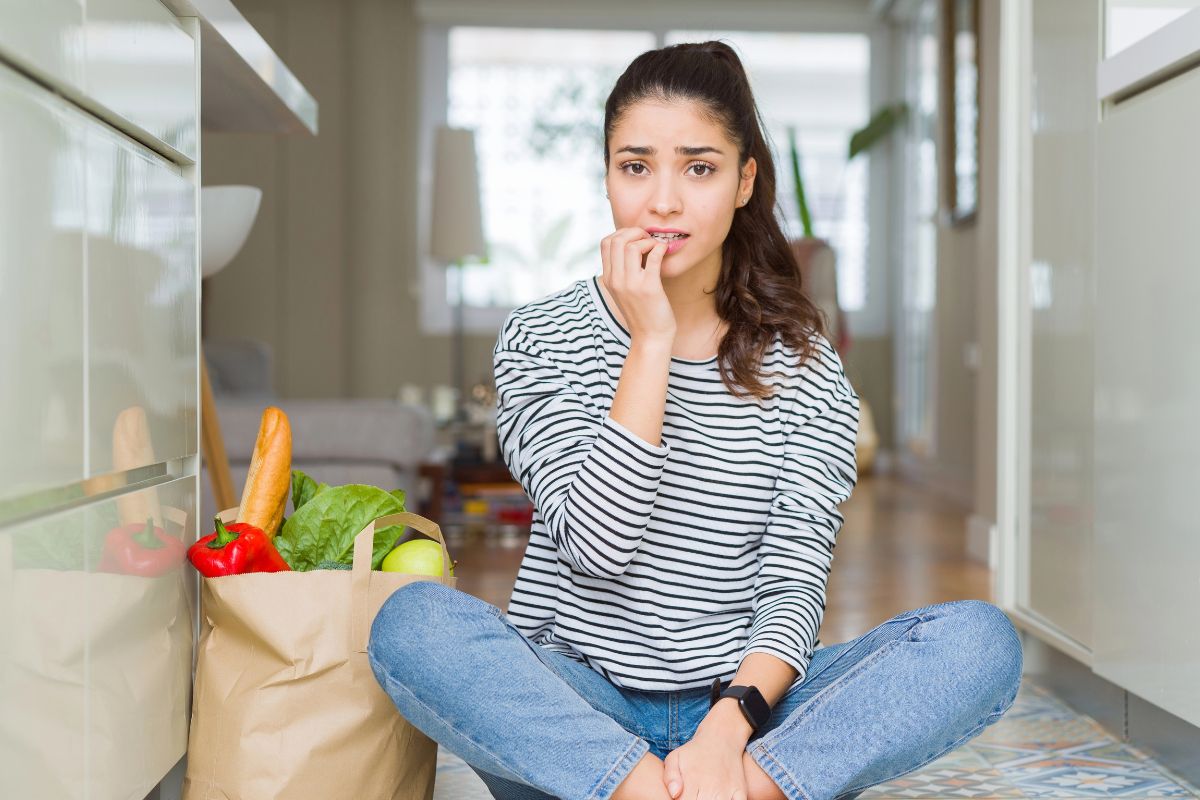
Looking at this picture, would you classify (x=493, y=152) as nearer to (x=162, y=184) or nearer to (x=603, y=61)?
(x=603, y=61)

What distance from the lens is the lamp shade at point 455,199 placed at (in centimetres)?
605

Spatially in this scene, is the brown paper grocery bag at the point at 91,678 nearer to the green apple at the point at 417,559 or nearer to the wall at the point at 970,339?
the green apple at the point at 417,559

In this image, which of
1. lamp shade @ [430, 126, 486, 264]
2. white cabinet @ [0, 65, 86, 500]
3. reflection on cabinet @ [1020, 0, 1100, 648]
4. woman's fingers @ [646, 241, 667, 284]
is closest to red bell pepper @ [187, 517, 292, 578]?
white cabinet @ [0, 65, 86, 500]

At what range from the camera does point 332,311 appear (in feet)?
23.5

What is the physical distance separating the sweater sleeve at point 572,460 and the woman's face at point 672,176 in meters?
0.19

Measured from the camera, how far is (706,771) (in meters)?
1.20

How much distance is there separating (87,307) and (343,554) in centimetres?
51

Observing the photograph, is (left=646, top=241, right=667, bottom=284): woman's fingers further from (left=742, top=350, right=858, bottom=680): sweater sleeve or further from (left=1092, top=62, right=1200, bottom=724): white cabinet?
(left=1092, top=62, right=1200, bottom=724): white cabinet

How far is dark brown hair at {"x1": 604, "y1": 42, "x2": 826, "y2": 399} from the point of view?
4.78 feet

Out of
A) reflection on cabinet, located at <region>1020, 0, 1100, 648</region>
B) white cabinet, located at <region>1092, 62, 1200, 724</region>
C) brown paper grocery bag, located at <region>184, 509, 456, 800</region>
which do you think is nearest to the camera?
brown paper grocery bag, located at <region>184, 509, 456, 800</region>

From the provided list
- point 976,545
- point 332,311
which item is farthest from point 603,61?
point 976,545

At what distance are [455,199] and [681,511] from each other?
4777mm

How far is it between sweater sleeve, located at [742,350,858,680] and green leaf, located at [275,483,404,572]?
0.44 meters

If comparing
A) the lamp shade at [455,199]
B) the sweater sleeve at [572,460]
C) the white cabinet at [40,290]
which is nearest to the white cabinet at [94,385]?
the white cabinet at [40,290]
